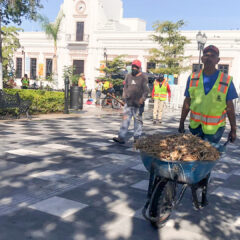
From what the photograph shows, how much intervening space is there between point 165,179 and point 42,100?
32.7 ft

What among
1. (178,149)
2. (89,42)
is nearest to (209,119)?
(178,149)

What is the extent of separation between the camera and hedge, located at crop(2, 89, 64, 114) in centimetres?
1216

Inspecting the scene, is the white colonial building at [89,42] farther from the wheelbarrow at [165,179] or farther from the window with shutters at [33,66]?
the wheelbarrow at [165,179]

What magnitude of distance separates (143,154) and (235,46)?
3136 centimetres

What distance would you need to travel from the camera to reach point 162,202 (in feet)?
10.3

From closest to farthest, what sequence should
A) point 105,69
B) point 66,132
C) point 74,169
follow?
point 74,169, point 66,132, point 105,69

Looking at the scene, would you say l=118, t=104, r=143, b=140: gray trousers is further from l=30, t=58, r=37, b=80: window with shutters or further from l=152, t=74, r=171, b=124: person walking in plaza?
l=30, t=58, r=37, b=80: window with shutters

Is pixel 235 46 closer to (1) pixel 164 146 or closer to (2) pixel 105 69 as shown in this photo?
(2) pixel 105 69

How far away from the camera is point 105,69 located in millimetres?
28625

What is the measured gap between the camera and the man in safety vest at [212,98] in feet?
12.4

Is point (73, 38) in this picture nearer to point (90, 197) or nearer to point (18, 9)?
point (18, 9)

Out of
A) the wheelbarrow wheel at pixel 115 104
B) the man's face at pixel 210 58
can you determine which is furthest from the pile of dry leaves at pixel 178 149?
the wheelbarrow wheel at pixel 115 104

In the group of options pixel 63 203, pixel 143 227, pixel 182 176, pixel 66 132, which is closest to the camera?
pixel 182 176

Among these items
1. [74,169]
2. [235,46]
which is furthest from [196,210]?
[235,46]
